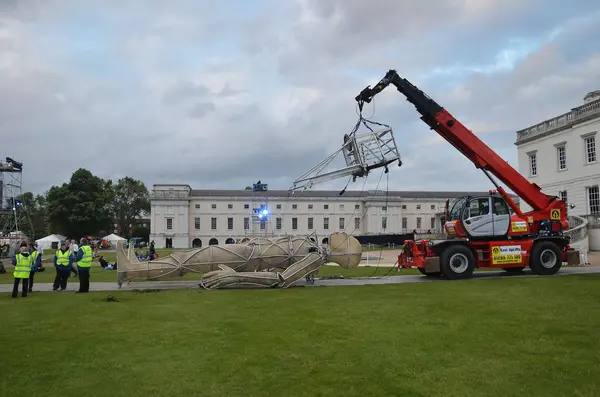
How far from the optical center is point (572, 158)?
1678 inches

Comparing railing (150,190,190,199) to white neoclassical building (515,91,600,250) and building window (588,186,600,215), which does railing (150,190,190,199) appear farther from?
building window (588,186,600,215)

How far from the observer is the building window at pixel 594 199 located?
40.2 m

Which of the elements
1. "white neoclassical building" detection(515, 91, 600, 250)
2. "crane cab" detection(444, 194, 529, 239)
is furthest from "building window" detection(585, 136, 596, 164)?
"crane cab" detection(444, 194, 529, 239)

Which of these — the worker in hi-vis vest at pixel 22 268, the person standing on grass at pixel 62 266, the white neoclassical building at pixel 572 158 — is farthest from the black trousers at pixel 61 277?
the white neoclassical building at pixel 572 158

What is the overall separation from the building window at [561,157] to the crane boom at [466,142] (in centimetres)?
2795

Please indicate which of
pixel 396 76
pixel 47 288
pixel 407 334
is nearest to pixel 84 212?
pixel 47 288

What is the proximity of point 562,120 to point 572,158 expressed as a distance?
12.6 feet

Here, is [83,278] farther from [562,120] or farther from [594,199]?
[562,120]

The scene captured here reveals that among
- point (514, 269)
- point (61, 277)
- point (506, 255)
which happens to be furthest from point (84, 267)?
point (514, 269)

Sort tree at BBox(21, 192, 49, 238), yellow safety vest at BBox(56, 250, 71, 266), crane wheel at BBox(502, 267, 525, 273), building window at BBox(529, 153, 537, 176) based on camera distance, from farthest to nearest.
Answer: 1. tree at BBox(21, 192, 49, 238)
2. building window at BBox(529, 153, 537, 176)
3. crane wheel at BBox(502, 267, 525, 273)
4. yellow safety vest at BBox(56, 250, 71, 266)

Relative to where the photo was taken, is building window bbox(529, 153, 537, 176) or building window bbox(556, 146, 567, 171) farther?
building window bbox(529, 153, 537, 176)

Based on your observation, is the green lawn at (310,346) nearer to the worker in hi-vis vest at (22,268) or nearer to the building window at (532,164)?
the worker in hi-vis vest at (22,268)

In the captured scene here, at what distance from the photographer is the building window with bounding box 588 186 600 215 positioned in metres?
40.2

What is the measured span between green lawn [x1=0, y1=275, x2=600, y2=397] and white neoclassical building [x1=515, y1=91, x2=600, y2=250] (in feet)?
105
